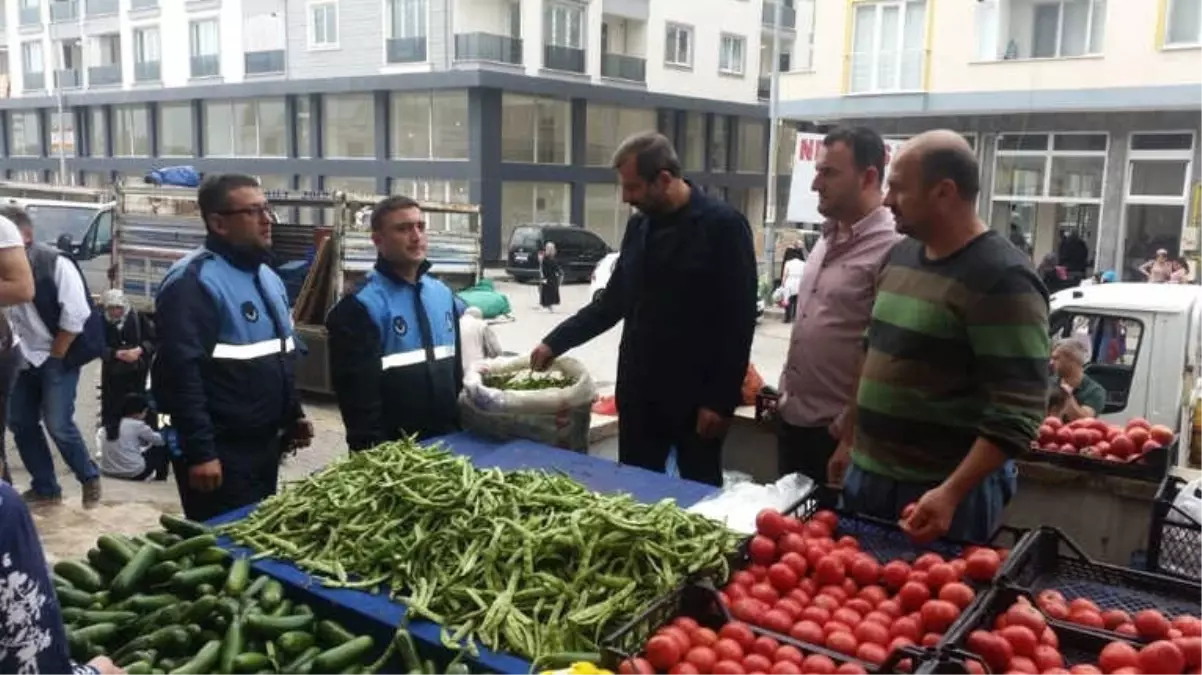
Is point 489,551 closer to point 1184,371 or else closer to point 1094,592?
point 1094,592

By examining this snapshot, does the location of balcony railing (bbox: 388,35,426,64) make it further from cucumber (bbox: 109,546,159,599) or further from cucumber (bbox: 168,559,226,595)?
cucumber (bbox: 168,559,226,595)

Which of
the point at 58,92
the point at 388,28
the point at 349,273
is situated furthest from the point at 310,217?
the point at 349,273

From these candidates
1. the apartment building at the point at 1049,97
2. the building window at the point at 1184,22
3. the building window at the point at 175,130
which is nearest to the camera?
the building window at the point at 1184,22

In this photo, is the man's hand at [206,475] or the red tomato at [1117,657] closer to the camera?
the red tomato at [1117,657]

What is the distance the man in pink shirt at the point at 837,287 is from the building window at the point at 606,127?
3041 cm

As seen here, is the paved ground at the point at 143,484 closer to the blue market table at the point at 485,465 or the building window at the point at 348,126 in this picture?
the blue market table at the point at 485,465

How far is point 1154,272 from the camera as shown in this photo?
50.5 ft

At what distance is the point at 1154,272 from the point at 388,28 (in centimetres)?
2466

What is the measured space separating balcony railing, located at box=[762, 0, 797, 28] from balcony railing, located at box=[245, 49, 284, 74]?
1861 cm

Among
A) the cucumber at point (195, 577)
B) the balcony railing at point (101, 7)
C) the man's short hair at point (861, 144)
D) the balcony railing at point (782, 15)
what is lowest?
the cucumber at point (195, 577)

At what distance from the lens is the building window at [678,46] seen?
3669 centimetres

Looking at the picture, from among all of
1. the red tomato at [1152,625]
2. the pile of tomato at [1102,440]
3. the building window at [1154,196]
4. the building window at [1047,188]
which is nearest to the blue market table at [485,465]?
the red tomato at [1152,625]

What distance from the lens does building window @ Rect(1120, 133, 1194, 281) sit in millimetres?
20766

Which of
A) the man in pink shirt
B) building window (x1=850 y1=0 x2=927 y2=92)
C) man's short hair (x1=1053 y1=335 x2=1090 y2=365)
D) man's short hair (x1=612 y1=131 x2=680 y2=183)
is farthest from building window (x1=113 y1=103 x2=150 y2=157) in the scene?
the man in pink shirt
